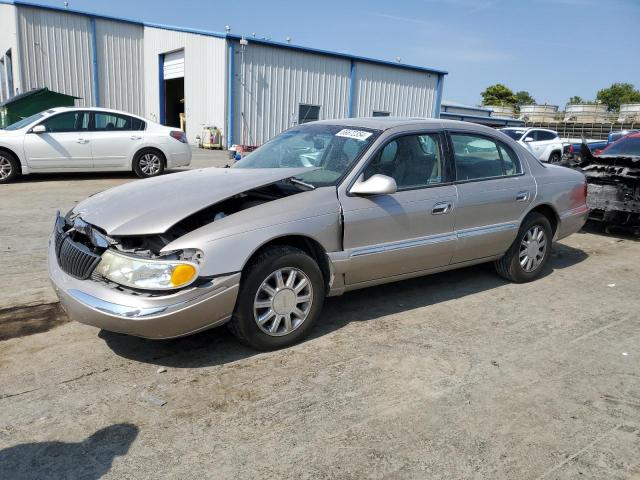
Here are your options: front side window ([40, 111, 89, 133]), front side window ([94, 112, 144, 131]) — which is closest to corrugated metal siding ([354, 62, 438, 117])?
front side window ([94, 112, 144, 131])

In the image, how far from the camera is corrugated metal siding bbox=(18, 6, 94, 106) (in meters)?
22.2

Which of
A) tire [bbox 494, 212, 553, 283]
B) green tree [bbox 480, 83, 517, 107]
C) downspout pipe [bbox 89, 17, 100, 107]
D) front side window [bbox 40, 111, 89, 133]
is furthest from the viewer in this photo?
green tree [bbox 480, 83, 517, 107]

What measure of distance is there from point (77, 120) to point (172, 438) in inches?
379

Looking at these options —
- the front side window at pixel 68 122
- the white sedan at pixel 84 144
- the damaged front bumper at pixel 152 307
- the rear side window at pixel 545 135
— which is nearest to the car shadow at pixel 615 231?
the damaged front bumper at pixel 152 307

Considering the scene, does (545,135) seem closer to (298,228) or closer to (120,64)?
(298,228)

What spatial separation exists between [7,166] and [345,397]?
9.83 m

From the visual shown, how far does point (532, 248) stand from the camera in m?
5.57

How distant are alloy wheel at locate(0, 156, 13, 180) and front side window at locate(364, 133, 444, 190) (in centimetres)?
896

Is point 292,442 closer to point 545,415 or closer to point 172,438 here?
point 172,438

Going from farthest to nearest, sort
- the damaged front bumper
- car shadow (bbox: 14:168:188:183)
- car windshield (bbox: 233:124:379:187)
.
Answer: car shadow (bbox: 14:168:188:183) → car windshield (bbox: 233:124:379:187) → the damaged front bumper

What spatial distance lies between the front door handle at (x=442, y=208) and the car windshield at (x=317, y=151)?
→ 0.80 meters

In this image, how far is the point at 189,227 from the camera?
3645 mm

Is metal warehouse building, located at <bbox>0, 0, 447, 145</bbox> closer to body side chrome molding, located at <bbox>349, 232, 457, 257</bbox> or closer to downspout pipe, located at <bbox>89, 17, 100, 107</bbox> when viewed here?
downspout pipe, located at <bbox>89, 17, 100, 107</bbox>

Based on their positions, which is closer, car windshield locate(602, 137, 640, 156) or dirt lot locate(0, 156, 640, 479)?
dirt lot locate(0, 156, 640, 479)
